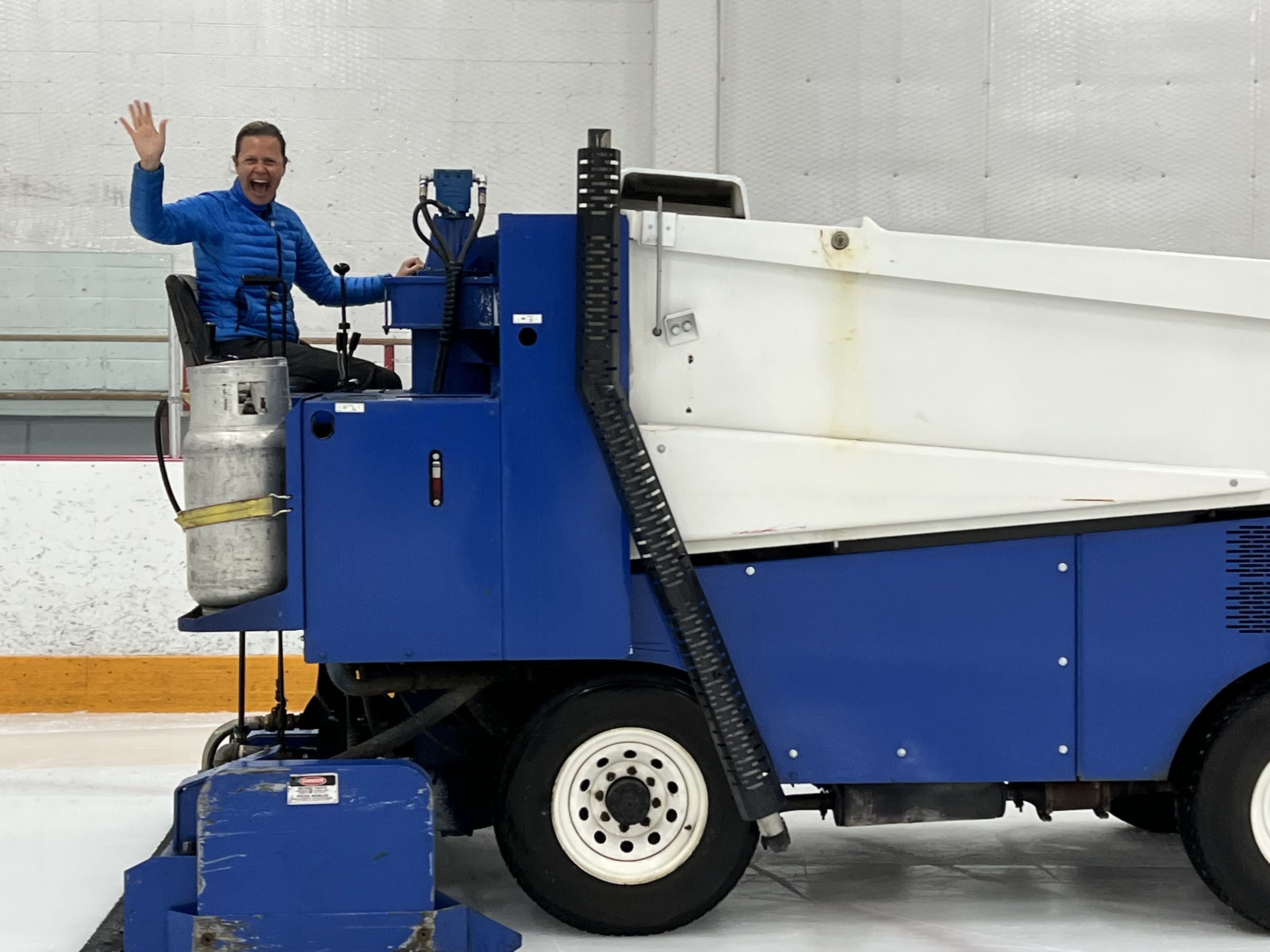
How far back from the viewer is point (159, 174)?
3.41 m

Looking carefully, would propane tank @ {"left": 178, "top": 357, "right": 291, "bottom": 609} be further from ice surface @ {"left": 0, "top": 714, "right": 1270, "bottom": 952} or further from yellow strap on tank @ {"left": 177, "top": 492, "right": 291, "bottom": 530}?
ice surface @ {"left": 0, "top": 714, "right": 1270, "bottom": 952}

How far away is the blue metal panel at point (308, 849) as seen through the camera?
119 inches

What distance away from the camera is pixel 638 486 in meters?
3.09

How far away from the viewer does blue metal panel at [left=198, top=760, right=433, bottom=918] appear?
3.02 meters

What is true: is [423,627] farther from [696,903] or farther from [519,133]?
[519,133]

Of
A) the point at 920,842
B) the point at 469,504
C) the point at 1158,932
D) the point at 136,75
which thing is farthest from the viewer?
the point at 136,75

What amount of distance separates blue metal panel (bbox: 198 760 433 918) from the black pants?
93 centimetres

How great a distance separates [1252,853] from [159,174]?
113 inches

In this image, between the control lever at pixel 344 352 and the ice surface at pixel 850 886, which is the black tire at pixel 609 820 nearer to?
the ice surface at pixel 850 886

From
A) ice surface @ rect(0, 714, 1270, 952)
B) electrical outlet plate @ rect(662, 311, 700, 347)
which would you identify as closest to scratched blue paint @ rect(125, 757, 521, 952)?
ice surface @ rect(0, 714, 1270, 952)

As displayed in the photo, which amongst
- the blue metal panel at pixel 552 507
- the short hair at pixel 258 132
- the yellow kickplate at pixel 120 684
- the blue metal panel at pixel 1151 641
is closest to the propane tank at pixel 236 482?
the blue metal panel at pixel 552 507

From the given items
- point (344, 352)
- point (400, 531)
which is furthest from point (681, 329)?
point (344, 352)

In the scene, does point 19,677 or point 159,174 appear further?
point 19,677

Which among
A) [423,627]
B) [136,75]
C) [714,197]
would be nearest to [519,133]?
[136,75]
